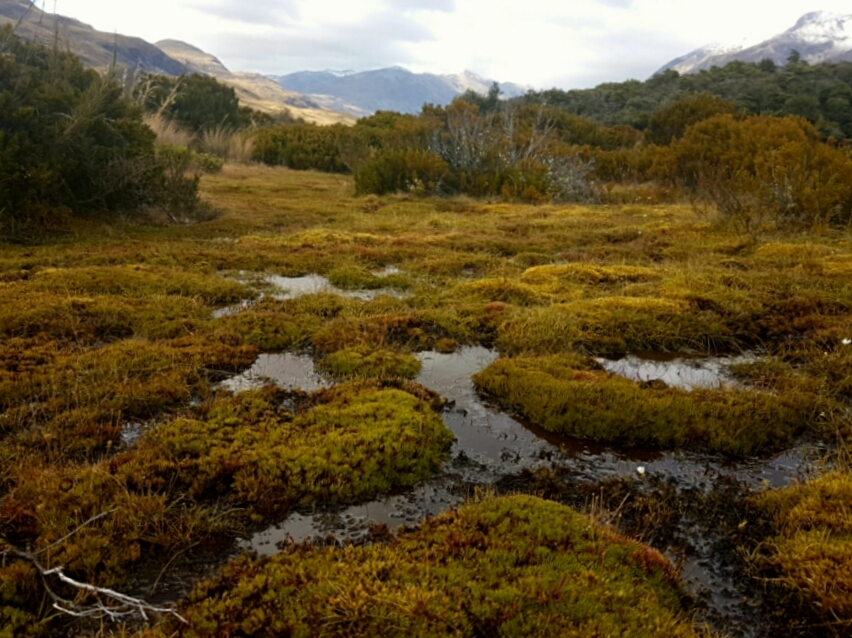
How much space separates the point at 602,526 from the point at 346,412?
88.7 inches

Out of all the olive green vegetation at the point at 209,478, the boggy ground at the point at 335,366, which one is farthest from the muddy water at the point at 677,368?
the olive green vegetation at the point at 209,478

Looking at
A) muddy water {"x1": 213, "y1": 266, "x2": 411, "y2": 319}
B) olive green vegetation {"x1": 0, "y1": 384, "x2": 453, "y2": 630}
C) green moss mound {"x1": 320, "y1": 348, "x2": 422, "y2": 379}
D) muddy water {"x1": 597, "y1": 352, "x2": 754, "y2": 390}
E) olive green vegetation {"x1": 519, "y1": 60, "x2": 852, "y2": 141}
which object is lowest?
olive green vegetation {"x1": 0, "y1": 384, "x2": 453, "y2": 630}

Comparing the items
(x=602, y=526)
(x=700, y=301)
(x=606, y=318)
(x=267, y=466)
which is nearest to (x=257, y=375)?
(x=267, y=466)

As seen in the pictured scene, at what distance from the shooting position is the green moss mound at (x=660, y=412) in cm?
504

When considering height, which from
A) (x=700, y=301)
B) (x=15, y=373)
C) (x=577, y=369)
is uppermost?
(x=700, y=301)

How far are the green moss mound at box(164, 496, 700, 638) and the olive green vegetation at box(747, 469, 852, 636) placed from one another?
65cm

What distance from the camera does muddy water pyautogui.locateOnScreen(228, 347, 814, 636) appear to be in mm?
3607

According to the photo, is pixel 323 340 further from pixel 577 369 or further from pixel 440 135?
pixel 440 135

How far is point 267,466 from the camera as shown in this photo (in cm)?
426

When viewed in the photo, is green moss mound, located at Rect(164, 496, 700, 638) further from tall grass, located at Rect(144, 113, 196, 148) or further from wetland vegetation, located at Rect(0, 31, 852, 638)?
tall grass, located at Rect(144, 113, 196, 148)

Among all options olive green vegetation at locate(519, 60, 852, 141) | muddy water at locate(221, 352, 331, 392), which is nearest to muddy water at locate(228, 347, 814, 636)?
muddy water at locate(221, 352, 331, 392)

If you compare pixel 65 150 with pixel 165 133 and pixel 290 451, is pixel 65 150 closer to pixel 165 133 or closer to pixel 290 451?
pixel 290 451

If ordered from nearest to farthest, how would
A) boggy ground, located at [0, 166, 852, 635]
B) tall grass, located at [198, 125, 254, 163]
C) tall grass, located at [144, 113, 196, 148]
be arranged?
boggy ground, located at [0, 166, 852, 635] → tall grass, located at [144, 113, 196, 148] → tall grass, located at [198, 125, 254, 163]

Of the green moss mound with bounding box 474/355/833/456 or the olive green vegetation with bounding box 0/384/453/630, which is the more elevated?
the green moss mound with bounding box 474/355/833/456
